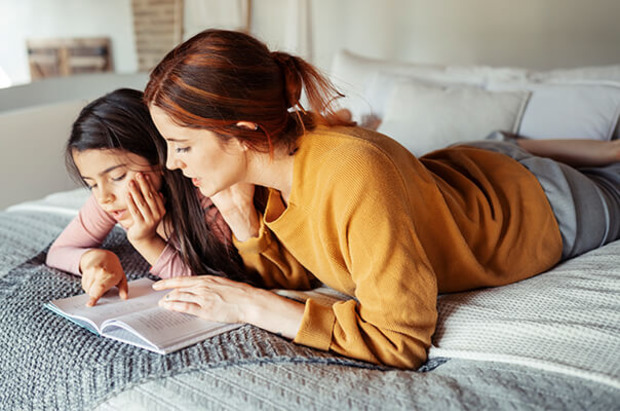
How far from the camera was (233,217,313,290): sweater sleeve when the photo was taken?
1.29m

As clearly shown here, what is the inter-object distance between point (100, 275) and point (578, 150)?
4.20ft

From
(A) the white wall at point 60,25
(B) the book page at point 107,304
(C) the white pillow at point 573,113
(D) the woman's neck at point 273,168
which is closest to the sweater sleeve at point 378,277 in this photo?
(D) the woman's neck at point 273,168

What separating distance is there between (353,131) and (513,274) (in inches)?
18.8

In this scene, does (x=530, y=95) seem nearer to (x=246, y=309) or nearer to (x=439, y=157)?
(x=439, y=157)

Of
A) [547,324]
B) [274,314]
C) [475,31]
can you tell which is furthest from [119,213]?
[475,31]

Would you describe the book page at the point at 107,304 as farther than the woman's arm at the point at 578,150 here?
No

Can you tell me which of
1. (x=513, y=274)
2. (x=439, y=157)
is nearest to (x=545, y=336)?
(x=513, y=274)

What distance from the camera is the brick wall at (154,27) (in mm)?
3922

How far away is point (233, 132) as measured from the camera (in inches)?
41.5

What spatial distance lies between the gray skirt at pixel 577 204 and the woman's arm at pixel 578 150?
5.7 inches

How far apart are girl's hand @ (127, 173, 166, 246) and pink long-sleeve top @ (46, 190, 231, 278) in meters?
0.07

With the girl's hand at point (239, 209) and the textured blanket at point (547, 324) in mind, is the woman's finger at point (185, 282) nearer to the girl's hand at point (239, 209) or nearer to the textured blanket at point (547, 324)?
the girl's hand at point (239, 209)

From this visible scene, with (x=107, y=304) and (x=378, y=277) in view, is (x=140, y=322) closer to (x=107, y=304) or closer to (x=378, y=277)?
(x=107, y=304)

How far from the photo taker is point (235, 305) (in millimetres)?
1105
